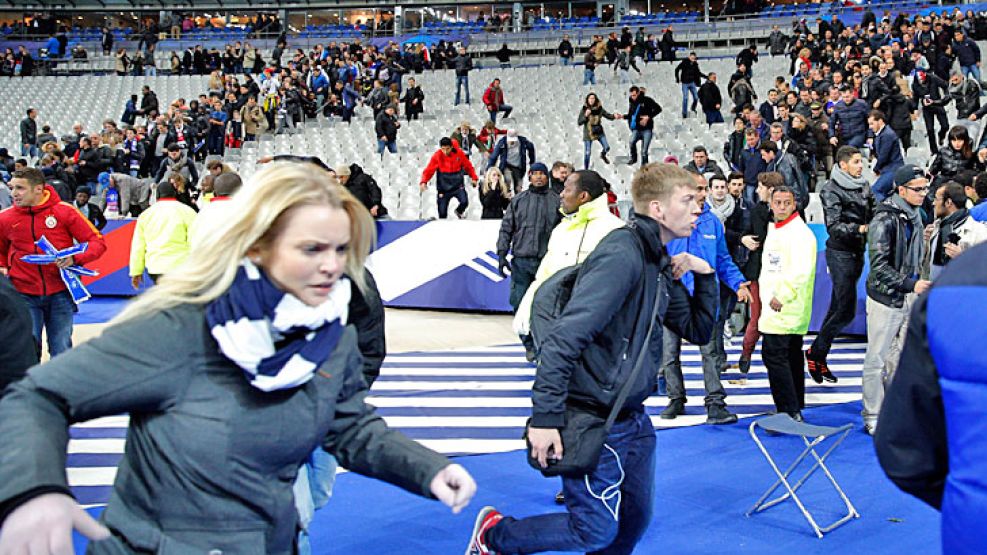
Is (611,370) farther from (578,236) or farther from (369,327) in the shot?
(578,236)

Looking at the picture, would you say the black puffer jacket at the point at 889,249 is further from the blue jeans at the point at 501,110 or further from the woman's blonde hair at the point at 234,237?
the blue jeans at the point at 501,110

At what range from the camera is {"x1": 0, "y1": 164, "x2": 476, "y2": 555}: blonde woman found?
86.8 inches

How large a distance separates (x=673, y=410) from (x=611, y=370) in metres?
4.55

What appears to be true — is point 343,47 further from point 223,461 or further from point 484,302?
point 223,461

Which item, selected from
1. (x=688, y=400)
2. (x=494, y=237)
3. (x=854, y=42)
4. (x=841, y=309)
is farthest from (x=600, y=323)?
(x=854, y=42)

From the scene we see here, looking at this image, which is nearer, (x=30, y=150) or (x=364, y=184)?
(x=364, y=184)

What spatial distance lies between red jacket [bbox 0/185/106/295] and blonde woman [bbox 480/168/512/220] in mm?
7905

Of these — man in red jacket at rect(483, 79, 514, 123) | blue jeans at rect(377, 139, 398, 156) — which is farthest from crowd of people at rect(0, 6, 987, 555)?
man in red jacket at rect(483, 79, 514, 123)

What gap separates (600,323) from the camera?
3.83 meters

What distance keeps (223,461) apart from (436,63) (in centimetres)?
3410

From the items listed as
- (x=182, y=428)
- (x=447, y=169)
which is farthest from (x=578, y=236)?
(x=447, y=169)

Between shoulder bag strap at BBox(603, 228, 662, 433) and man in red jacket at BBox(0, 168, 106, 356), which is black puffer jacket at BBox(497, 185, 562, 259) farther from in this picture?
shoulder bag strap at BBox(603, 228, 662, 433)

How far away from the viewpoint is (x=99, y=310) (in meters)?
14.8

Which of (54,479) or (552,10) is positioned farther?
(552,10)
